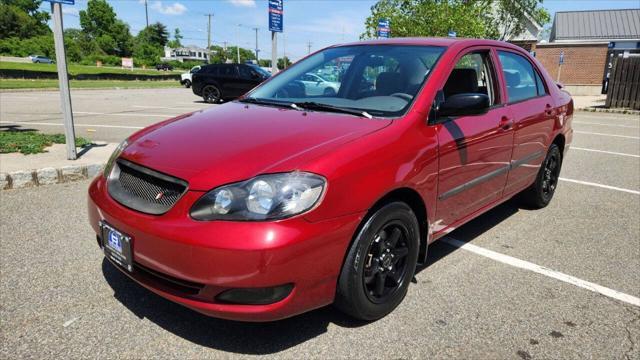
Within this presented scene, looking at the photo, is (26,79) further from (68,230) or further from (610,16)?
(610,16)

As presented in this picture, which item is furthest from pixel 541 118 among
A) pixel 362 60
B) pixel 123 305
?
pixel 123 305

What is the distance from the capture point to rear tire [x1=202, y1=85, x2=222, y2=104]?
1767cm

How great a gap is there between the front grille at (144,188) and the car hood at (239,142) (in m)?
0.04

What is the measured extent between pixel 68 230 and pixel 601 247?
4602 millimetres

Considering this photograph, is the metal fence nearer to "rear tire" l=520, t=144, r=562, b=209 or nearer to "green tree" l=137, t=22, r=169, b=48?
"rear tire" l=520, t=144, r=562, b=209

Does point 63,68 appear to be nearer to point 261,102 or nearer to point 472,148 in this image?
point 261,102

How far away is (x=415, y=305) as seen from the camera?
2.93 metres

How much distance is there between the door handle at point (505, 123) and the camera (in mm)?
3630

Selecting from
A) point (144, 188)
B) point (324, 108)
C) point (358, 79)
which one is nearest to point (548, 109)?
point (358, 79)

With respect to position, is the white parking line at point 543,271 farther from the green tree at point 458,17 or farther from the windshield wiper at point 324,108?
the green tree at point 458,17

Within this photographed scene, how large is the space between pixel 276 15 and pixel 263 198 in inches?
461

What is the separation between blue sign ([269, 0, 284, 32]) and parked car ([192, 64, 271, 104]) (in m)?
4.79

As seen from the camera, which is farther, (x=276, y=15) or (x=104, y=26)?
(x=104, y=26)

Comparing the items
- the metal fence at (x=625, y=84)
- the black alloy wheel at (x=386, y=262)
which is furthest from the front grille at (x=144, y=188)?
the metal fence at (x=625, y=84)
